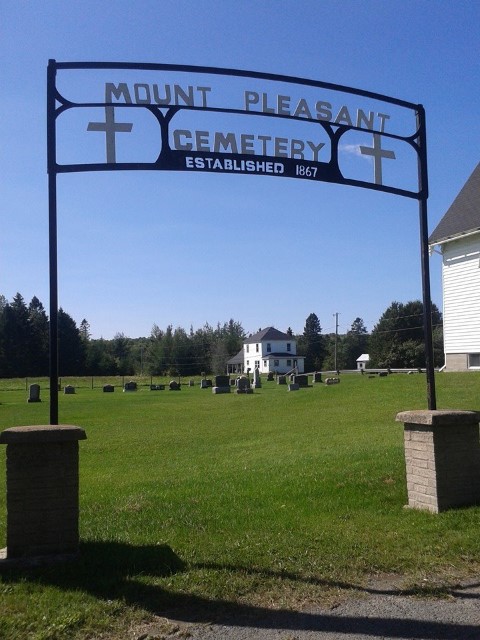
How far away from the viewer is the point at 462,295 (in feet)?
92.0

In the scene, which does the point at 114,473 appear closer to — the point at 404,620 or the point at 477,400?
the point at 404,620

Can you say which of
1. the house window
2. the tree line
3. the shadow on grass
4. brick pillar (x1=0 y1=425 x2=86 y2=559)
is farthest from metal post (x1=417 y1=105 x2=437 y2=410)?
the tree line

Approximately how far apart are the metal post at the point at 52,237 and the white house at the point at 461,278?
23.3 meters

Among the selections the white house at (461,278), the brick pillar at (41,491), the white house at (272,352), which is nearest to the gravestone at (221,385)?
the white house at (461,278)

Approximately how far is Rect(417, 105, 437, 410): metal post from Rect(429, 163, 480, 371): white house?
2026cm

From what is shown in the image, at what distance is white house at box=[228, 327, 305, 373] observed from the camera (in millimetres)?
97875

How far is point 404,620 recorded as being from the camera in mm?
4055

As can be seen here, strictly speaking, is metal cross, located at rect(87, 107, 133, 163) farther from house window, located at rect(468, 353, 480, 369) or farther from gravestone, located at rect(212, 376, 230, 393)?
gravestone, located at rect(212, 376, 230, 393)

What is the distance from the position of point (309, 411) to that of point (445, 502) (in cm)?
1707

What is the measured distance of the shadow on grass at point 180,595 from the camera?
394 centimetres

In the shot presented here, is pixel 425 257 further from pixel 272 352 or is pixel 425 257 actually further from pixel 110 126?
pixel 272 352

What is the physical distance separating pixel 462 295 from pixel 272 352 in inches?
2812

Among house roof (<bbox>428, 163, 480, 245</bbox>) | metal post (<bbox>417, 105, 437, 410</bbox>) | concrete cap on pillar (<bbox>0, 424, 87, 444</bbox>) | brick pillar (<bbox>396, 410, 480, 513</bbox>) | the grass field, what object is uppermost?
house roof (<bbox>428, 163, 480, 245</bbox>)

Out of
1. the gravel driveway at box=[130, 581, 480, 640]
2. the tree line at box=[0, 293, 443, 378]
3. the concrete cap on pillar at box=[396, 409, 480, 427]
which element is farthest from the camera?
the tree line at box=[0, 293, 443, 378]
